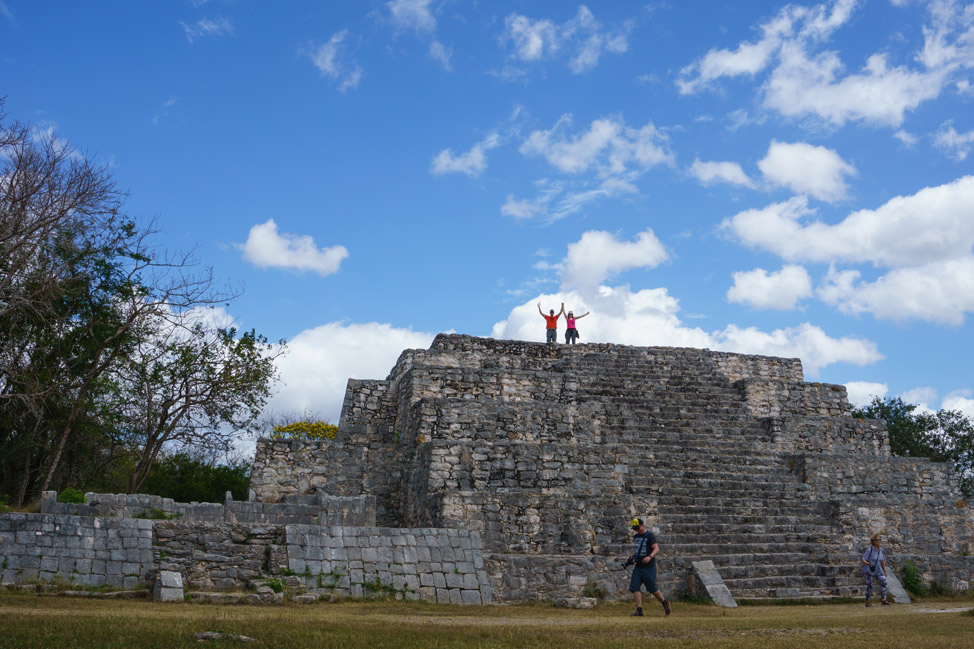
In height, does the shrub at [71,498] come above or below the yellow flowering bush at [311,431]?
below

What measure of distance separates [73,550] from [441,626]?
5133 mm

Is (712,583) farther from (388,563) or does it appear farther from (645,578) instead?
(388,563)

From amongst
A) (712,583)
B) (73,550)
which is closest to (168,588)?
(73,550)

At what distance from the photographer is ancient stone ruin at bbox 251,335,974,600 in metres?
12.6

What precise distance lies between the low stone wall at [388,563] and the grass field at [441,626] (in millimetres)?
507

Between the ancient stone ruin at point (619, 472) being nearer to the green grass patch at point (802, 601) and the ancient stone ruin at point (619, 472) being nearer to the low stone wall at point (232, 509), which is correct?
the green grass patch at point (802, 601)

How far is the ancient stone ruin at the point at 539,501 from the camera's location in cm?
1052

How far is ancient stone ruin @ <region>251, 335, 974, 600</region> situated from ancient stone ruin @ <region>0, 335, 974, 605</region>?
4 cm

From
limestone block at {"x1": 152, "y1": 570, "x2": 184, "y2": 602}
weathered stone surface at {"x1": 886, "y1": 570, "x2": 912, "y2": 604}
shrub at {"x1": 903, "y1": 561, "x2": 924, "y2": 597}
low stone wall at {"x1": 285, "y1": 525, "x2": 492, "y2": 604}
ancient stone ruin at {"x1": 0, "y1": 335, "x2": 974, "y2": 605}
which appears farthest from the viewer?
shrub at {"x1": 903, "y1": 561, "x2": 924, "y2": 597}

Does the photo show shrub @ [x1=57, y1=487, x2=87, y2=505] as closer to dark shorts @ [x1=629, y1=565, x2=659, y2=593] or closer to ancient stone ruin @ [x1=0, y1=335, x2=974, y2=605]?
ancient stone ruin @ [x1=0, y1=335, x2=974, y2=605]

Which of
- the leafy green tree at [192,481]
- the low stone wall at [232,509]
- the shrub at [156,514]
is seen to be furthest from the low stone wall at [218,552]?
the leafy green tree at [192,481]

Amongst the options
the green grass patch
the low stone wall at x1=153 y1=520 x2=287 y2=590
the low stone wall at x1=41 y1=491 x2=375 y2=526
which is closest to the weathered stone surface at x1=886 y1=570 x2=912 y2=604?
the green grass patch

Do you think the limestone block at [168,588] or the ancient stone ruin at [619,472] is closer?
the limestone block at [168,588]

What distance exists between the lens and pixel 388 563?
11.1 metres
